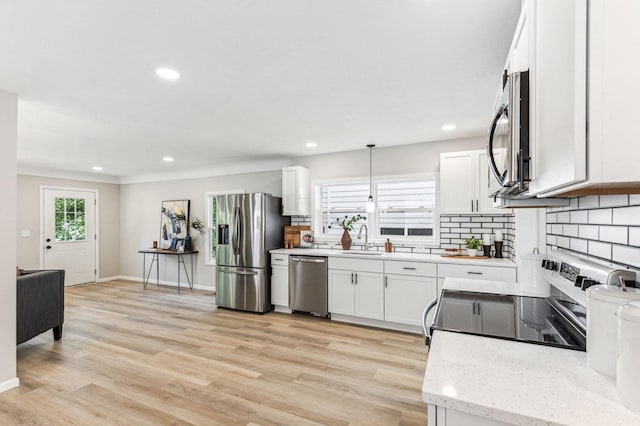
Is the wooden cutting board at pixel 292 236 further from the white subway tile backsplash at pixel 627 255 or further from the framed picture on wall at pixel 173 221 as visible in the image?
the white subway tile backsplash at pixel 627 255

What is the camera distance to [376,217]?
190 inches

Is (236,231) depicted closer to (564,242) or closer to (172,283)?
(172,283)

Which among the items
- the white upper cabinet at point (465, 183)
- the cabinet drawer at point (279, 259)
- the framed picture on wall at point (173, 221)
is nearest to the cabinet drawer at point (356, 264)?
the cabinet drawer at point (279, 259)

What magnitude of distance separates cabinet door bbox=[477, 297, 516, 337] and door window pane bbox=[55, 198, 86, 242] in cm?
780

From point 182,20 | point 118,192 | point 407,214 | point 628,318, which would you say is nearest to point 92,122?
point 182,20

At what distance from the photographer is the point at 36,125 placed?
3562mm

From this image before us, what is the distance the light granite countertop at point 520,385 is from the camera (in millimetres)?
765

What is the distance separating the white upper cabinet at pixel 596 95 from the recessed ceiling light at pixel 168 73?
229cm

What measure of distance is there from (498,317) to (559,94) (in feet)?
3.64

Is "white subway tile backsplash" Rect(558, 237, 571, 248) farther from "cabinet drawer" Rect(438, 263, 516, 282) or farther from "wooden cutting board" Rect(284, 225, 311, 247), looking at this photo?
"wooden cutting board" Rect(284, 225, 311, 247)

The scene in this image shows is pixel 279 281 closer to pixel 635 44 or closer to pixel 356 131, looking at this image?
pixel 356 131

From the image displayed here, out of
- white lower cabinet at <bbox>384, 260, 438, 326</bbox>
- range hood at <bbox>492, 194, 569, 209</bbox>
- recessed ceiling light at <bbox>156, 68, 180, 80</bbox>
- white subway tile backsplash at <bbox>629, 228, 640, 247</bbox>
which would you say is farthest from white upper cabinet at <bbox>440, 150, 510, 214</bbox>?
recessed ceiling light at <bbox>156, 68, 180, 80</bbox>

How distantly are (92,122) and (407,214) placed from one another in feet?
13.1

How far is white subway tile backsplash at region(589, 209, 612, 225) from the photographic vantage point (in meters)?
1.23
